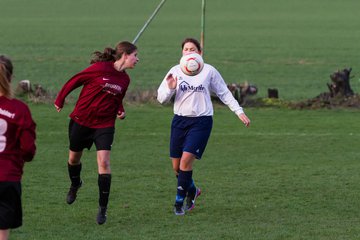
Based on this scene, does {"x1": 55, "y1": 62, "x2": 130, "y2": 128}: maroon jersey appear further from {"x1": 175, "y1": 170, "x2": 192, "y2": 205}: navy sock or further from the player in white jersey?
{"x1": 175, "y1": 170, "x2": 192, "y2": 205}: navy sock

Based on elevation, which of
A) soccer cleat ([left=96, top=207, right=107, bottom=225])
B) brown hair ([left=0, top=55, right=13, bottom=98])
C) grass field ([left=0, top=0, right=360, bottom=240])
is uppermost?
brown hair ([left=0, top=55, right=13, bottom=98])

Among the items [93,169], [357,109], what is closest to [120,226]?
[93,169]

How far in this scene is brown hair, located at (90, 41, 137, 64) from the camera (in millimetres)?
10148

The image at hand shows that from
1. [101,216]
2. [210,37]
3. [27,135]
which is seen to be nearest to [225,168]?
[101,216]

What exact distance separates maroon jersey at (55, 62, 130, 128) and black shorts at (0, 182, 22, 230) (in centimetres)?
287

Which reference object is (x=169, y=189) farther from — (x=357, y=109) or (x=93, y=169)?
(x=357, y=109)

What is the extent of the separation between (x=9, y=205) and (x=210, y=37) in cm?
3751

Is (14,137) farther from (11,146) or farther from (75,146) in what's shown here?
(75,146)

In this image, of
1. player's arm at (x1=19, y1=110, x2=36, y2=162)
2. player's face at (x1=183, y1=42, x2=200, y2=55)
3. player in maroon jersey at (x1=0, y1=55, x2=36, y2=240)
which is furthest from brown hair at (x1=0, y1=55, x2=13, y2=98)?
player's face at (x1=183, y1=42, x2=200, y2=55)

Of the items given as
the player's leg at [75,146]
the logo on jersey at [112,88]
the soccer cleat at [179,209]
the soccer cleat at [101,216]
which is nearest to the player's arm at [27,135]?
the soccer cleat at [101,216]

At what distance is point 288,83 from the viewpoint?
27875mm

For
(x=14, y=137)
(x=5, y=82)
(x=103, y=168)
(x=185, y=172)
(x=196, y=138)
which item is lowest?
(x=185, y=172)

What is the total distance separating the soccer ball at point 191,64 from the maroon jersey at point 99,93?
0.63 meters

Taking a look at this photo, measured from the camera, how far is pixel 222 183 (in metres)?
12.2
